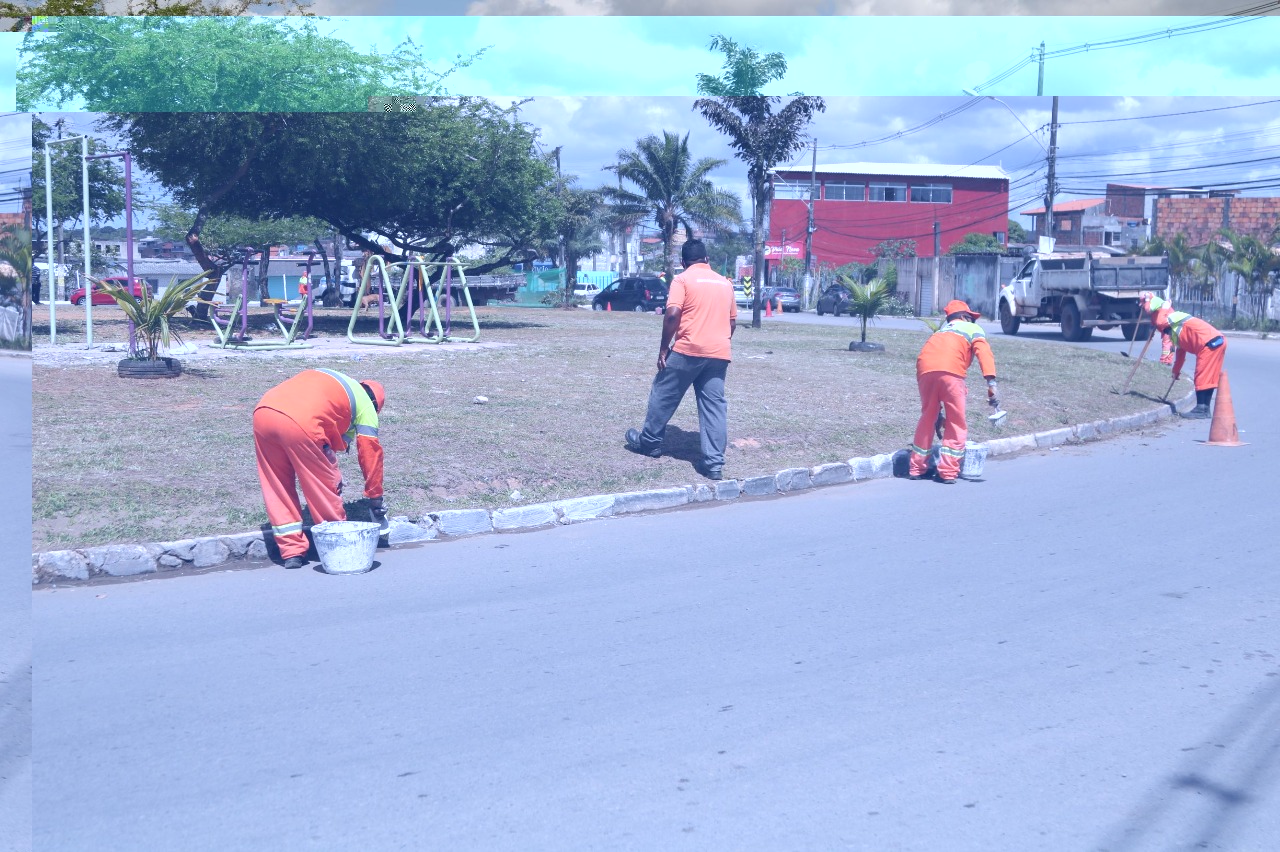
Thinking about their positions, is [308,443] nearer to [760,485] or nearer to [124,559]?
[124,559]

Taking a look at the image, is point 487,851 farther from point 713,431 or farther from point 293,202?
point 293,202

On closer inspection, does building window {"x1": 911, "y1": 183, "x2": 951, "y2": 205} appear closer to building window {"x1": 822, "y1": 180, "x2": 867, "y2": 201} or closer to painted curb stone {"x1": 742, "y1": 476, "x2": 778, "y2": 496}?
building window {"x1": 822, "y1": 180, "x2": 867, "y2": 201}

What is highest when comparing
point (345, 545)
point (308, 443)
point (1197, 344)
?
point (1197, 344)

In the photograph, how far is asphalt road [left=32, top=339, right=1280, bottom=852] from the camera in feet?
13.0

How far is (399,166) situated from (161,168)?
15.1 ft

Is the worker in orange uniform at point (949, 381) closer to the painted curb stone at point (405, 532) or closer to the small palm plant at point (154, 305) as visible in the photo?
the painted curb stone at point (405, 532)

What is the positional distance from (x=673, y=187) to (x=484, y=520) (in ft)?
115

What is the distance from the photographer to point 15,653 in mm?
5777

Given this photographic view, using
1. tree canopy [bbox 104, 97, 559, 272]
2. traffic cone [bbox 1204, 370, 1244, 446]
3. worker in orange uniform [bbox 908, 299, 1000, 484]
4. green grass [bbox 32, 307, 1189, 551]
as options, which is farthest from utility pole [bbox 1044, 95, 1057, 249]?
worker in orange uniform [bbox 908, 299, 1000, 484]

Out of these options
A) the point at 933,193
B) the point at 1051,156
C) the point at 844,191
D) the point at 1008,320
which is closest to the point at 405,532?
the point at 1008,320

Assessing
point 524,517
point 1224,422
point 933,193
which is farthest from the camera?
point 933,193

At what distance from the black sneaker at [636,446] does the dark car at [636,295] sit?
31389mm

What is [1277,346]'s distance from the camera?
28.5 m

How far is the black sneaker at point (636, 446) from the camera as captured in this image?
10.3 metres
